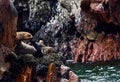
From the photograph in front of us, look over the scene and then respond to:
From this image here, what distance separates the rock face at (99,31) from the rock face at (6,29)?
2830 centimetres

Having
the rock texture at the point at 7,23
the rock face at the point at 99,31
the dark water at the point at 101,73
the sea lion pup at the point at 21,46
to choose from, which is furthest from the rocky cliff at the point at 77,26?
the rock texture at the point at 7,23

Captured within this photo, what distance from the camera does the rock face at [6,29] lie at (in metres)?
22.2

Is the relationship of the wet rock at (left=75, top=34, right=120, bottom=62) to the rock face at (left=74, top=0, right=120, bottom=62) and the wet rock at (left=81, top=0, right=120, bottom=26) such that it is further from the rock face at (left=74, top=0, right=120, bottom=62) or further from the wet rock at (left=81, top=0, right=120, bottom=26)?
the wet rock at (left=81, top=0, right=120, bottom=26)

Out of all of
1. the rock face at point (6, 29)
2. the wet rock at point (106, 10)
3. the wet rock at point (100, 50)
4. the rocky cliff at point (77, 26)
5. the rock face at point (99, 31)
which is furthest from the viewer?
the rocky cliff at point (77, 26)

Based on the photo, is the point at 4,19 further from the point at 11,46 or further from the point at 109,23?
the point at 109,23

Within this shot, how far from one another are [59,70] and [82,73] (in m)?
16.0

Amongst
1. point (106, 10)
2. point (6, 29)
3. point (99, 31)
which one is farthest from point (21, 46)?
point (99, 31)

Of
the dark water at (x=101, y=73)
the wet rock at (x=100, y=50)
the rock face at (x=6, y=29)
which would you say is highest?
the rock face at (x=6, y=29)

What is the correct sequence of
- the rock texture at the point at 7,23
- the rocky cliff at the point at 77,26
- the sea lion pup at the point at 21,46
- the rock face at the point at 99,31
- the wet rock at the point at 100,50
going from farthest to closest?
the rocky cliff at the point at 77,26, the wet rock at the point at 100,50, the rock face at the point at 99,31, the sea lion pup at the point at 21,46, the rock texture at the point at 7,23

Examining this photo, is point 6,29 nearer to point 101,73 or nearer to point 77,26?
point 101,73

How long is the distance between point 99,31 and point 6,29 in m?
32.7

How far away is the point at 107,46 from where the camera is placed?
52.0m

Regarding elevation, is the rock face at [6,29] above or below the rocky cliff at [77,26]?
above

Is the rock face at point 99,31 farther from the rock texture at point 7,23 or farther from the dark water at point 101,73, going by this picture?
the rock texture at point 7,23
